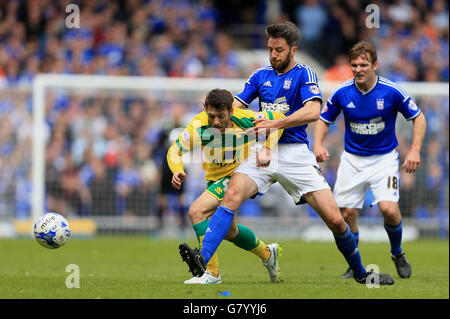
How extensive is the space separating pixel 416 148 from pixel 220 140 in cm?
249

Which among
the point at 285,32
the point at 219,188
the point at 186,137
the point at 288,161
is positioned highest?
the point at 285,32

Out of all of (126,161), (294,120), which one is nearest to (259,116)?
(294,120)

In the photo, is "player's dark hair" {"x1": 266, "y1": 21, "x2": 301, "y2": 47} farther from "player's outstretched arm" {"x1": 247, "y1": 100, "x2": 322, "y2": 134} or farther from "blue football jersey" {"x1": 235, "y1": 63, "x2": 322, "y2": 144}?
"player's outstretched arm" {"x1": 247, "y1": 100, "x2": 322, "y2": 134}

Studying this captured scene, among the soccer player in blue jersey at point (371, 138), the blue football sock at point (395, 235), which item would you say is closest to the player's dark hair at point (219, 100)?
the soccer player in blue jersey at point (371, 138)

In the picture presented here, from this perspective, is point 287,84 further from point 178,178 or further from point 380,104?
point 380,104

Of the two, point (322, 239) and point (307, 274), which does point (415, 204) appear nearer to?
point (322, 239)

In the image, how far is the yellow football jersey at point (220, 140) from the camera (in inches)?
306

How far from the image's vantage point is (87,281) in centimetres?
829

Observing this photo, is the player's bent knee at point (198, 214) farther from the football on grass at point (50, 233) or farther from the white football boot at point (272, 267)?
the football on grass at point (50, 233)

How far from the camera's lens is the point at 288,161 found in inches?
312

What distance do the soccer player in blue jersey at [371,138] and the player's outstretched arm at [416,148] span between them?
0.01 metres

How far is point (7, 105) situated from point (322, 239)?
725 centimetres

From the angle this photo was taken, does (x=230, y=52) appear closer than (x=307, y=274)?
No
